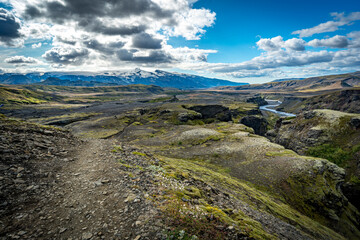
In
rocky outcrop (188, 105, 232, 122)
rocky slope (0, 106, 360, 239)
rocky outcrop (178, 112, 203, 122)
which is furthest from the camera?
rocky outcrop (188, 105, 232, 122)

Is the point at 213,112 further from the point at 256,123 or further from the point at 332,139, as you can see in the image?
the point at 332,139

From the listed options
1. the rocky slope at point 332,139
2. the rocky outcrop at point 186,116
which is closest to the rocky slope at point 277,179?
the rocky slope at point 332,139

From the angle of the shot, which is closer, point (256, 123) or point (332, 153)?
point (332, 153)

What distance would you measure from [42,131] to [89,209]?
14.6 m

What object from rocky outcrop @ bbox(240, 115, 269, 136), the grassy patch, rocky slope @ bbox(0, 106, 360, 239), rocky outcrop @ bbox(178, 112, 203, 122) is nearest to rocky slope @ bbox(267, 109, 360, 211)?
the grassy patch

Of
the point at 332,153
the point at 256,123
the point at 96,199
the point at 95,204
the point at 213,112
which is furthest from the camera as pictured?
the point at 256,123

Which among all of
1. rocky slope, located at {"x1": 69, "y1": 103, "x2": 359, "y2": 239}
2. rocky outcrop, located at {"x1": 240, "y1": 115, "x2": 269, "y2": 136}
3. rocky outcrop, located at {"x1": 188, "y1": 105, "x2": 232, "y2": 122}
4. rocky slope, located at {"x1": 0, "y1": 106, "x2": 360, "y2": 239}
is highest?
rocky slope, located at {"x1": 0, "y1": 106, "x2": 360, "y2": 239}

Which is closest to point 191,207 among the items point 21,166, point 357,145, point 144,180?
point 144,180

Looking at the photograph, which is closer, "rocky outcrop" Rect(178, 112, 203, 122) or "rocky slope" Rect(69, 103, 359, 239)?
"rocky slope" Rect(69, 103, 359, 239)

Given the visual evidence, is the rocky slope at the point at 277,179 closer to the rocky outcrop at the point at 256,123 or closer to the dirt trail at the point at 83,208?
the dirt trail at the point at 83,208

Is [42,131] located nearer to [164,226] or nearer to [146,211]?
[146,211]

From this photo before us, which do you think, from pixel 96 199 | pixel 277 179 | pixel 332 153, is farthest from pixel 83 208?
pixel 332 153

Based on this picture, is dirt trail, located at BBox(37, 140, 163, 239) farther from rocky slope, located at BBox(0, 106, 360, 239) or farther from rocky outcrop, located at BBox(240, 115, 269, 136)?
rocky outcrop, located at BBox(240, 115, 269, 136)

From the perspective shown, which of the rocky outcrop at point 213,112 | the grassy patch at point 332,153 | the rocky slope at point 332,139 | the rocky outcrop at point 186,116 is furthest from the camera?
the rocky outcrop at point 213,112
